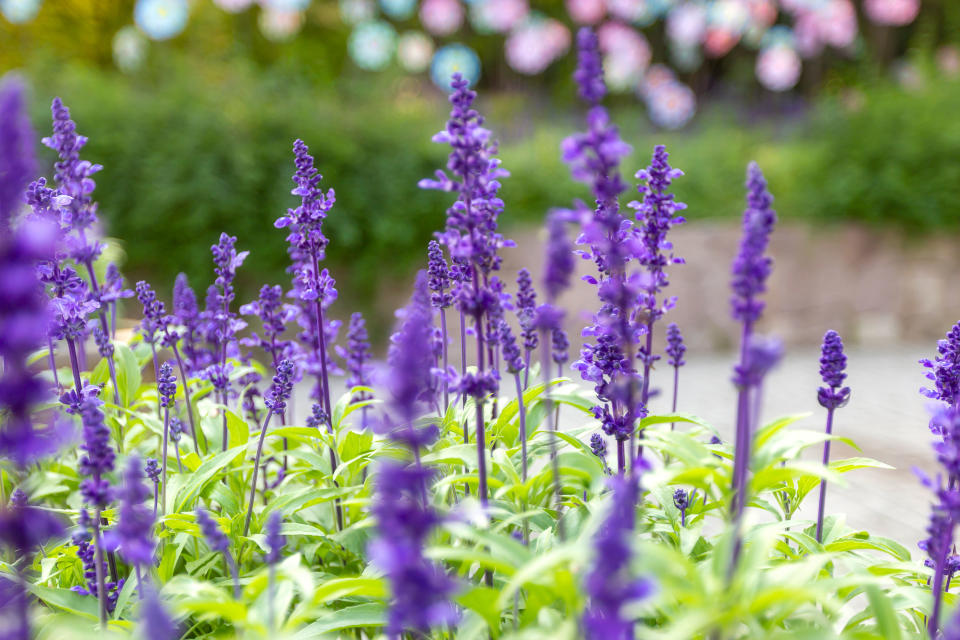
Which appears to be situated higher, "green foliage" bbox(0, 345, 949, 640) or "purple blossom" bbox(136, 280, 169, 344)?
"purple blossom" bbox(136, 280, 169, 344)

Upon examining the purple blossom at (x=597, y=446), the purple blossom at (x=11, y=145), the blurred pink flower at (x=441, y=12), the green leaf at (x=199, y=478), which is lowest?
the green leaf at (x=199, y=478)

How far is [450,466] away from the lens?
91.4 inches

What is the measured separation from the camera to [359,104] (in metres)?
9.15

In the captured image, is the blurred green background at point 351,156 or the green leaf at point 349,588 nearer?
the green leaf at point 349,588

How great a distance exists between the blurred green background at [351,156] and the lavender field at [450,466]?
4033 mm

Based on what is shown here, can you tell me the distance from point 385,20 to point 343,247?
12583 millimetres

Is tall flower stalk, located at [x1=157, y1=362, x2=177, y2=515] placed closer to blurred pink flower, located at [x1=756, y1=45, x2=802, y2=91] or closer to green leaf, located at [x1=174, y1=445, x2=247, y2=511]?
green leaf, located at [x1=174, y1=445, x2=247, y2=511]

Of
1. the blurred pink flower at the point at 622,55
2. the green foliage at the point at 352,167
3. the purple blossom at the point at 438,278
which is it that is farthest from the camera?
the blurred pink flower at the point at 622,55

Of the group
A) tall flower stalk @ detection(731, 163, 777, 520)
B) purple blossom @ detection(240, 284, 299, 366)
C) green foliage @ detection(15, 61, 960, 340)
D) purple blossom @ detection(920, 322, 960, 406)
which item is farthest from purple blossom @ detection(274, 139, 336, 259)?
green foliage @ detection(15, 61, 960, 340)

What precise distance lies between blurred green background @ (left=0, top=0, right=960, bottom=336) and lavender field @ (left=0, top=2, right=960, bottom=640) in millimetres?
4033

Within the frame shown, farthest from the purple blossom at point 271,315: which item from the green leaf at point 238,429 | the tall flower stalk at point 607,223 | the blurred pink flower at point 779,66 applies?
the blurred pink flower at point 779,66

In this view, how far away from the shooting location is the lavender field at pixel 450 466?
4.51 feet

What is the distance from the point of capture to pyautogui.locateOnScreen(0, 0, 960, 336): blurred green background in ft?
24.9

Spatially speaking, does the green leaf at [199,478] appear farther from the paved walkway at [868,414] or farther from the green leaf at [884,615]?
the paved walkway at [868,414]
